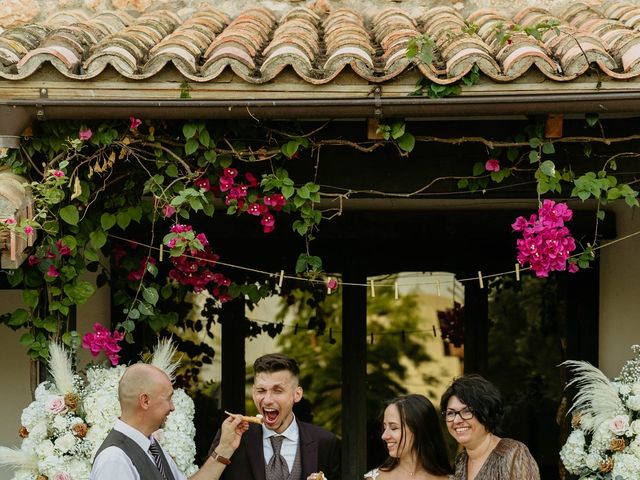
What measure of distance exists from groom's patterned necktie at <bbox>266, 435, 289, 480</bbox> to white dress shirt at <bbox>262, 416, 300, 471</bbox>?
0.02m

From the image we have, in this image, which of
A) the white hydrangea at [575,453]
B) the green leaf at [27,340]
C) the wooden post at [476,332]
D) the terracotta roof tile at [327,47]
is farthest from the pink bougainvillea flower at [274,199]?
the wooden post at [476,332]

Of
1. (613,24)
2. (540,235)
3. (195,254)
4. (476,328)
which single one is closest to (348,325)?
(476,328)

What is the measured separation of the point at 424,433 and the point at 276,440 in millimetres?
708

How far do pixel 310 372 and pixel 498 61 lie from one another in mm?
4299

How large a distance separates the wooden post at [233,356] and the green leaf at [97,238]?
187cm

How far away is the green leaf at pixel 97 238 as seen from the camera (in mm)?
5223

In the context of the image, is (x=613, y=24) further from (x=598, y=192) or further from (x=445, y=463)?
(x=445, y=463)

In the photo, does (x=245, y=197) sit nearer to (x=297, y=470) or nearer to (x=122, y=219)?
(x=122, y=219)

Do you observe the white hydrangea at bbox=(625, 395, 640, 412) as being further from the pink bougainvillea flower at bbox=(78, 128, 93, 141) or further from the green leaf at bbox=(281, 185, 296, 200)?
the pink bougainvillea flower at bbox=(78, 128, 93, 141)

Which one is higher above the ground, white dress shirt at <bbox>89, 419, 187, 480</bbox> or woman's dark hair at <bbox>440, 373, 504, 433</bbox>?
woman's dark hair at <bbox>440, 373, 504, 433</bbox>

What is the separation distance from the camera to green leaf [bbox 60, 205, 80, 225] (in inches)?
201

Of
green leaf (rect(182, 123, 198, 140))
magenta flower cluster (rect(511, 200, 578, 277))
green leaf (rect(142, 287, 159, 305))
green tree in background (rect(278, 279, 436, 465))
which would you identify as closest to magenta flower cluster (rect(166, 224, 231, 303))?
green leaf (rect(142, 287, 159, 305))

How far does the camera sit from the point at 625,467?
5043 millimetres

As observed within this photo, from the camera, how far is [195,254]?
5676 millimetres
